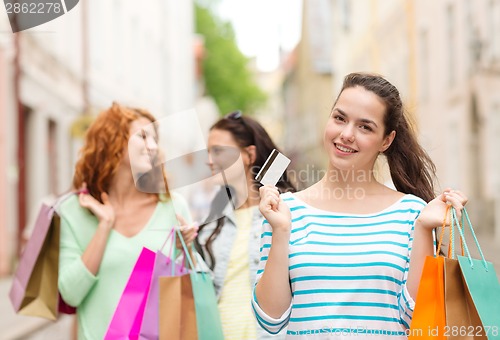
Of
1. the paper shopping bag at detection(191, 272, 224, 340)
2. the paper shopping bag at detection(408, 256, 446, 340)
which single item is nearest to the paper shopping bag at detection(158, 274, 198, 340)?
the paper shopping bag at detection(191, 272, 224, 340)

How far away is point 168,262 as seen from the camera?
3520 mm

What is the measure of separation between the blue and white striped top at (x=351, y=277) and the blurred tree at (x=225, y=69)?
45274mm

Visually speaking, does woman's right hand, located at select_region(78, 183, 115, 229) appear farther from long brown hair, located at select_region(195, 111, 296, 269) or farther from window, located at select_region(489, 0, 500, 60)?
window, located at select_region(489, 0, 500, 60)

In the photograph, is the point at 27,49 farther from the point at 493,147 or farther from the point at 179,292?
the point at 179,292

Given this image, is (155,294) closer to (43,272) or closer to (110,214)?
(110,214)

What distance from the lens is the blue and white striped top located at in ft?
9.00

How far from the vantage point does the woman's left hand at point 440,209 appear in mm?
2652

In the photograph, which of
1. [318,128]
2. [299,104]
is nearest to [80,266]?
[318,128]

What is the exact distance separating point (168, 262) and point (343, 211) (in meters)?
0.94

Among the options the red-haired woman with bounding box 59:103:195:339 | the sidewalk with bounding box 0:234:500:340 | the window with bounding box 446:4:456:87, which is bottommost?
the sidewalk with bounding box 0:234:500:340

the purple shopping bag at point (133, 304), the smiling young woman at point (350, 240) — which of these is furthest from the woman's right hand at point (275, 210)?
the purple shopping bag at point (133, 304)

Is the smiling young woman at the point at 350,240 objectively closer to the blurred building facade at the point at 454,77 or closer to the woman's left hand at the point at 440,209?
the woman's left hand at the point at 440,209

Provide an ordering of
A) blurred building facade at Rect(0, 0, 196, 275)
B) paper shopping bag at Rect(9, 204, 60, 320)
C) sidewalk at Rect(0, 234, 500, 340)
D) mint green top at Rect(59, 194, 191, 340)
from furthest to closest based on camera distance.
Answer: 1. blurred building facade at Rect(0, 0, 196, 275)
2. sidewalk at Rect(0, 234, 500, 340)
3. paper shopping bag at Rect(9, 204, 60, 320)
4. mint green top at Rect(59, 194, 191, 340)

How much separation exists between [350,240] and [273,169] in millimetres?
359
